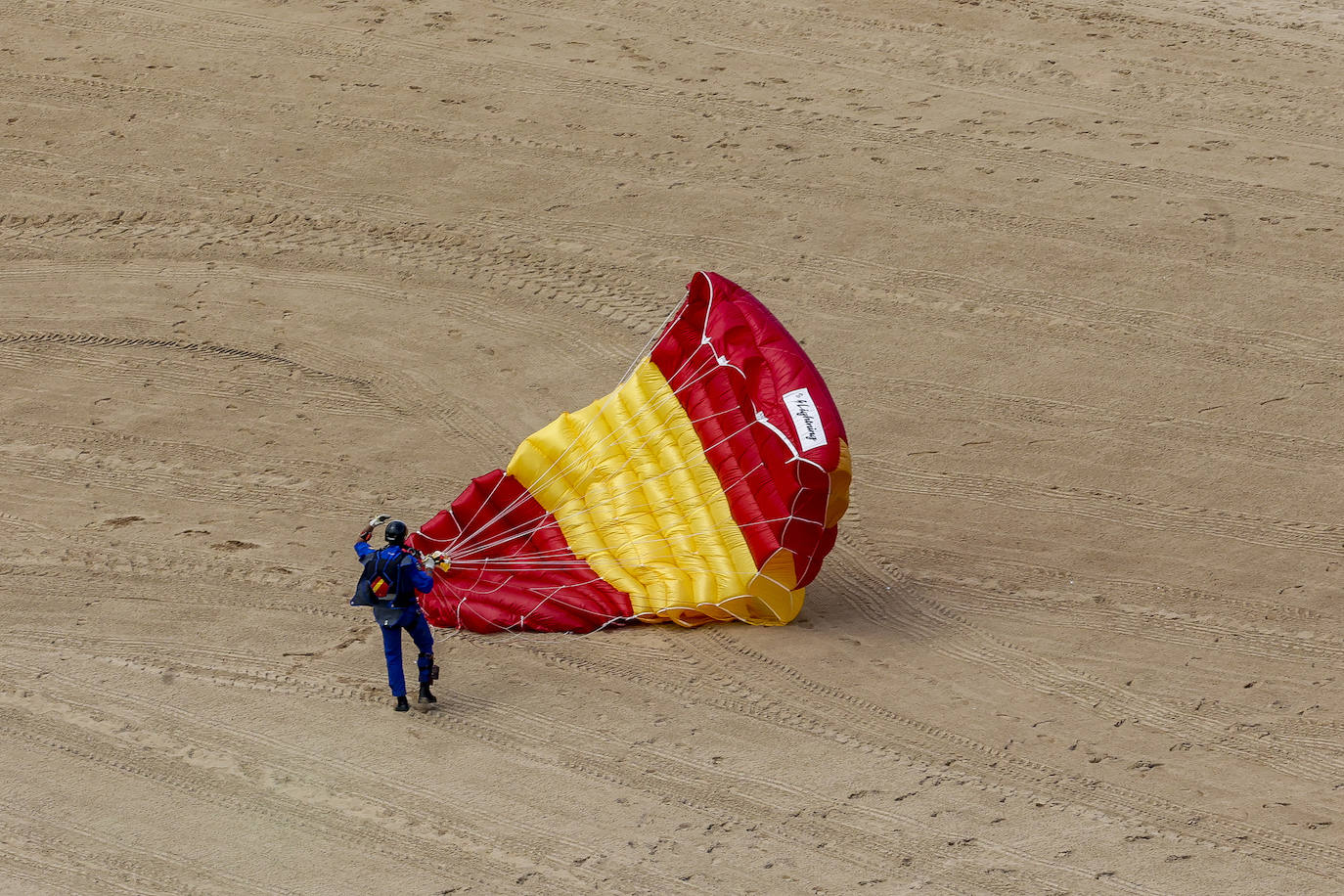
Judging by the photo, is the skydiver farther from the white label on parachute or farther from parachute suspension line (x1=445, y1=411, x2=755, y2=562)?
the white label on parachute

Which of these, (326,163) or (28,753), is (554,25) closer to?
(326,163)

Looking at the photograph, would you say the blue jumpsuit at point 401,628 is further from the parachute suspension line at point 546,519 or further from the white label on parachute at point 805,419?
the white label on parachute at point 805,419

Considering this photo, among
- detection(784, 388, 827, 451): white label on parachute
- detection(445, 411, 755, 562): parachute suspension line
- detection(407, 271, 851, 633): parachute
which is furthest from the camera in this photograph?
detection(445, 411, 755, 562): parachute suspension line

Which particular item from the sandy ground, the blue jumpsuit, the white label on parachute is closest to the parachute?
the white label on parachute

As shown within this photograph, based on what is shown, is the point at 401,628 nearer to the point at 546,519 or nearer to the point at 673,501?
the point at 546,519

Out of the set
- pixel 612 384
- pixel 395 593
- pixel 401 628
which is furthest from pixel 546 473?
pixel 612 384

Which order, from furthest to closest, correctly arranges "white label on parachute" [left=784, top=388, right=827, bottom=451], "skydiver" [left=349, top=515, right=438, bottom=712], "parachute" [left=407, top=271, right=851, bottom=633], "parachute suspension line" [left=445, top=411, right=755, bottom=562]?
"parachute suspension line" [left=445, top=411, right=755, bottom=562], "parachute" [left=407, top=271, right=851, bottom=633], "white label on parachute" [left=784, top=388, right=827, bottom=451], "skydiver" [left=349, top=515, right=438, bottom=712]
